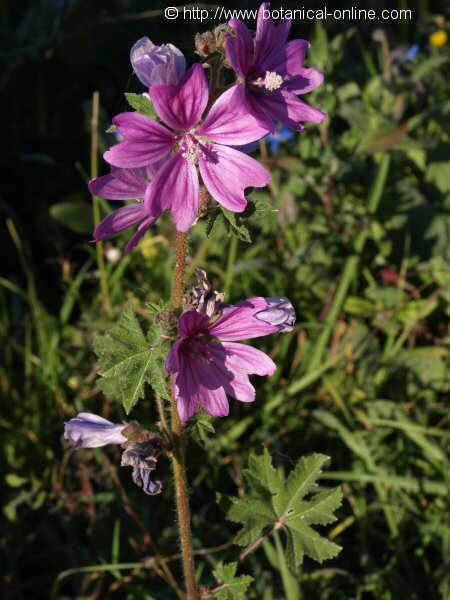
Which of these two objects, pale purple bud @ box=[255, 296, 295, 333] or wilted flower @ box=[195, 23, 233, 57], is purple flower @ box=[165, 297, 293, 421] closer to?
pale purple bud @ box=[255, 296, 295, 333]

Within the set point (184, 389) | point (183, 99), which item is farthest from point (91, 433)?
point (183, 99)

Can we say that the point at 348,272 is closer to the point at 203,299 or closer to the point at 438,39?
the point at 203,299

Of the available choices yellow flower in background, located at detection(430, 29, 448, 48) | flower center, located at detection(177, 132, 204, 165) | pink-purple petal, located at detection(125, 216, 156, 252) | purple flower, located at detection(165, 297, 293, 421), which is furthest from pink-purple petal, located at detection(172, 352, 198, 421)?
yellow flower in background, located at detection(430, 29, 448, 48)

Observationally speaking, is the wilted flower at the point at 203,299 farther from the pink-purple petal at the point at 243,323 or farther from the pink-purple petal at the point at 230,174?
the pink-purple petal at the point at 230,174

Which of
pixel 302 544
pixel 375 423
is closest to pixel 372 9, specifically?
pixel 375 423

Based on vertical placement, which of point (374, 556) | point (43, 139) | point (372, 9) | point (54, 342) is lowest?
point (374, 556)

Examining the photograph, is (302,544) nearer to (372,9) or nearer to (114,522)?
(114,522)
